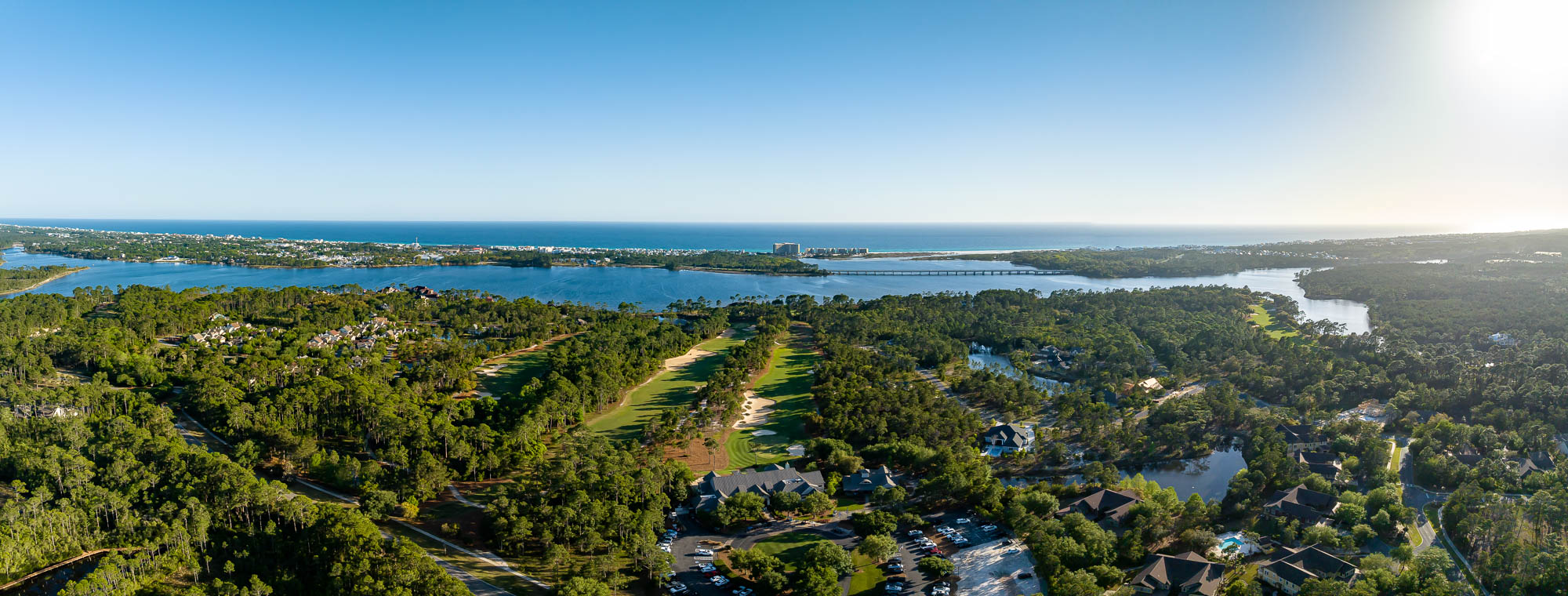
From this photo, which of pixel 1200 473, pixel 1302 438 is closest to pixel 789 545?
pixel 1200 473

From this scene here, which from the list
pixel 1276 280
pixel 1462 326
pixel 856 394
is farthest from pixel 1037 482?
pixel 1276 280

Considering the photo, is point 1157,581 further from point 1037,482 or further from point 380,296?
point 380,296

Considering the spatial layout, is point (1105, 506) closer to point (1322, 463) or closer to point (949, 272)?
point (1322, 463)

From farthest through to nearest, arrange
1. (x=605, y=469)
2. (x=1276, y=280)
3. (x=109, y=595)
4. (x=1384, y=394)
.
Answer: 1. (x=1276, y=280)
2. (x=1384, y=394)
3. (x=605, y=469)
4. (x=109, y=595)


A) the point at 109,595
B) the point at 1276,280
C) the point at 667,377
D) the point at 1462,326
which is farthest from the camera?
the point at 1276,280

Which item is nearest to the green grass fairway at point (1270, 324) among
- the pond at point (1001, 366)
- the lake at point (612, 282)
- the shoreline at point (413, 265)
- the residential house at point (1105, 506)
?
the lake at point (612, 282)

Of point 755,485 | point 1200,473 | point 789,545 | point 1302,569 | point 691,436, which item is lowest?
point 1200,473

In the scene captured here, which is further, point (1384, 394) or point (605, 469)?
point (1384, 394)

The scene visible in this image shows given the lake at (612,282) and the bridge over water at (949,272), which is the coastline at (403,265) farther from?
the bridge over water at (949,272)
